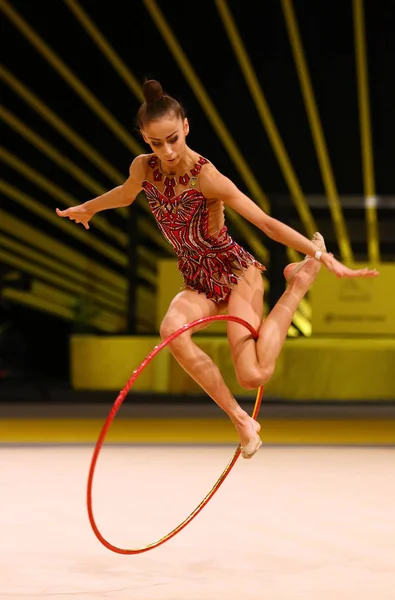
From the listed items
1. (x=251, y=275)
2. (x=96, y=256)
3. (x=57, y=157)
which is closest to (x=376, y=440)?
(x=251, y=275)

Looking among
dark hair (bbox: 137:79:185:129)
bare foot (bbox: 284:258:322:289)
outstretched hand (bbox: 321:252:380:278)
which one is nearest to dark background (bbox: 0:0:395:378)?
bare foot (bbox: 284:258:322:289)

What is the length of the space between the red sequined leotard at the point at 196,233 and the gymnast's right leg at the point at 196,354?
0.28ft

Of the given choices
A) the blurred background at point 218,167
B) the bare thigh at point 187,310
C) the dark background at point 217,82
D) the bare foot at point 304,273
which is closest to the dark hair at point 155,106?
the bare thigh at point 187,310

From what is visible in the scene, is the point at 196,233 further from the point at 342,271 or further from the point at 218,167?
the point at 218,167

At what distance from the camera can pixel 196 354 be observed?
4.36 m

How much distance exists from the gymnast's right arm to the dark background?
318 inches

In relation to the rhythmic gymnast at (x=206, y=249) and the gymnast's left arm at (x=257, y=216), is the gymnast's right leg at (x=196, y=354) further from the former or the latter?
the gymnast's left arm at (x=257, y=216)

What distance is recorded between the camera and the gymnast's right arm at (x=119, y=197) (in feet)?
14.4

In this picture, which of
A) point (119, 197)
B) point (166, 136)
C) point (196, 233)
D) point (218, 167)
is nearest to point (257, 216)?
point (196, 233)

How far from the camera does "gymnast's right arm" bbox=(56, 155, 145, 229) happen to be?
14.4ft

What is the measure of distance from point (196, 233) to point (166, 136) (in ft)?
1.58

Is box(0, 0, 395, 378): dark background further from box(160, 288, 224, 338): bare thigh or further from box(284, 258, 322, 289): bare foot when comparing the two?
box(160, 288, 224, 338): bare thigh

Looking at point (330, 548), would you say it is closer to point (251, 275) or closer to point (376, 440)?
point (251, 275)

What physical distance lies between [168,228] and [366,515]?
5.43 ft
